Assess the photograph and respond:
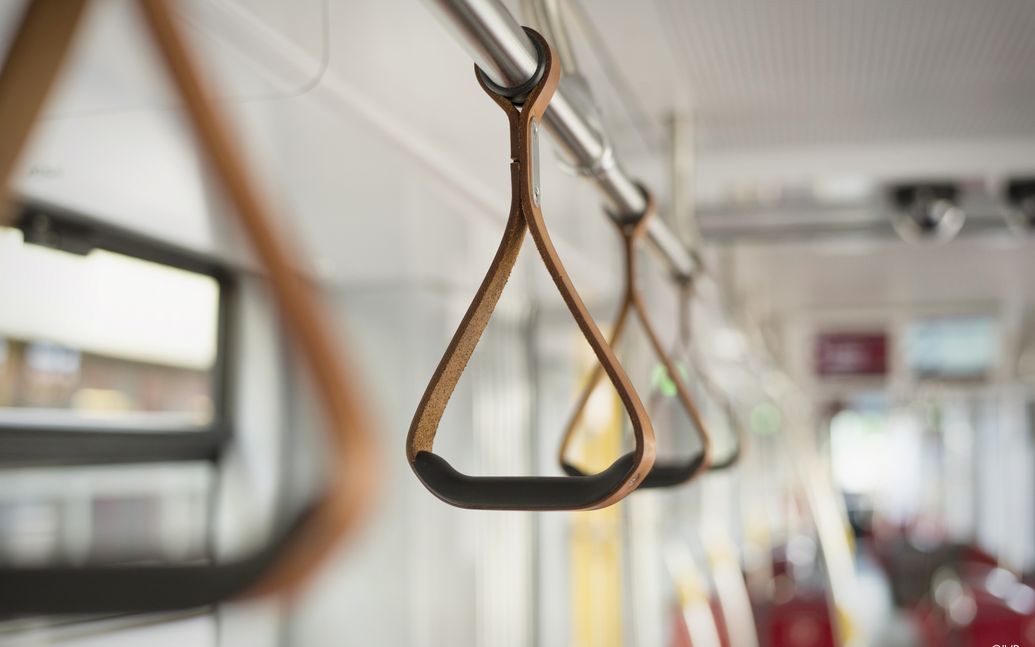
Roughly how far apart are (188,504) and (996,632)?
3294 mm

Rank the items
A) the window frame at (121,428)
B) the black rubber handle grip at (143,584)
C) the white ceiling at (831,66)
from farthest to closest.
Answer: the window frame at (121,428) < the white ceiling at (831,66) < the black rubber handle grip at (143,584)

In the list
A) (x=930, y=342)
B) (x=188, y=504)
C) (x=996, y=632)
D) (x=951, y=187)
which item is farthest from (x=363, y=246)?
(x=930, y=342)

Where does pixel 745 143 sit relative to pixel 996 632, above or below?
above

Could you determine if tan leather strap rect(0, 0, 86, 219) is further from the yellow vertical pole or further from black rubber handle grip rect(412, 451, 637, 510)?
the yellow vertical pole

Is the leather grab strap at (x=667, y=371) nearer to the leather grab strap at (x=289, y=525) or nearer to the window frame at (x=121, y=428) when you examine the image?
the leather grab strap at (x=289, y=525)

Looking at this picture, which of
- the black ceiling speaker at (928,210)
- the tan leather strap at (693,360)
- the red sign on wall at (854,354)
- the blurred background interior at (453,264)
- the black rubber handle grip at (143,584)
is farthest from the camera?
the red sign on wall at (854,354)

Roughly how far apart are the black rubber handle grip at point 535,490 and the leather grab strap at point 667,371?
15.0 inches

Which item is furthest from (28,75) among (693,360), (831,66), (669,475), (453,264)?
(453,264)

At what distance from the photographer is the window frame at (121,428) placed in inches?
90.5

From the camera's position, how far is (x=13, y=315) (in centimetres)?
238

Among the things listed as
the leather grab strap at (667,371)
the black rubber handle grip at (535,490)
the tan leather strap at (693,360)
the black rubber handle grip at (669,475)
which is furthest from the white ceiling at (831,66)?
the black rubber handle grip at (535,490)

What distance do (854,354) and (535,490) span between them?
6.19m

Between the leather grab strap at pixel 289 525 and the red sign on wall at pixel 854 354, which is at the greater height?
the red sign on wall at pixel 854 354

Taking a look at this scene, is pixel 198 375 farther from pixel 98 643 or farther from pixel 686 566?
pixel 686 566
